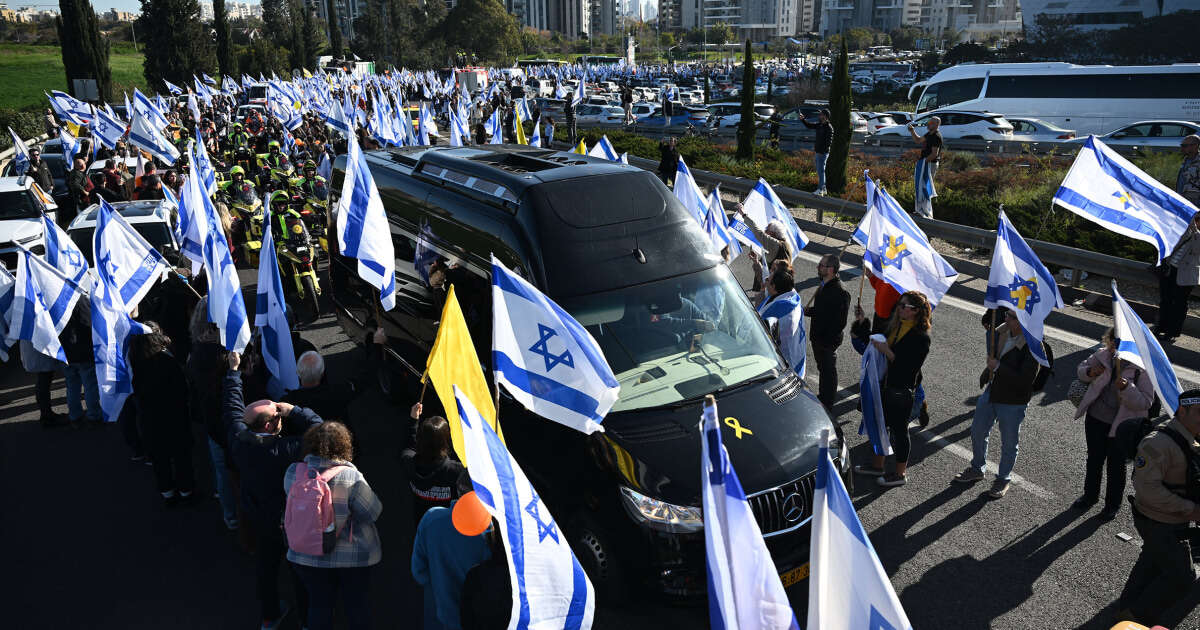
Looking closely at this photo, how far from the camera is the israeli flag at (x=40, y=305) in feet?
24.6

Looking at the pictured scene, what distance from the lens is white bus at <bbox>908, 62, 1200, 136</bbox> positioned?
92.4 ft

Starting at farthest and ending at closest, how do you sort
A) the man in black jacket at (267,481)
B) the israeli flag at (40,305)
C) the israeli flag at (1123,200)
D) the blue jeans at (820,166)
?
the blue jeans at (820,166), the israeli flag at (40,305), the israeli flag at (1123,200), the man in black jacket at (267,481)

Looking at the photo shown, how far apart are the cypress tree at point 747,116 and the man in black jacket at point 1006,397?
1773 centimetres

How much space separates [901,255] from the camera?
7512 millimetres

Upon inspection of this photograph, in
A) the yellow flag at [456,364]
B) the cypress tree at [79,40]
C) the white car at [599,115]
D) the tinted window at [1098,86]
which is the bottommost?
the yellow flag at [456,364]

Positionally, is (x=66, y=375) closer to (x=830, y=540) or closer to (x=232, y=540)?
(x=232, y=540)

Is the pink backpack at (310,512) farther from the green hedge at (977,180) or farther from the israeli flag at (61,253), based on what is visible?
the green hedge at (977,180)

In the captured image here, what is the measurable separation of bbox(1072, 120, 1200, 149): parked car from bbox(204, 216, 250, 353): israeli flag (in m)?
23.7

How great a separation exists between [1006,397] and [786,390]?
1.98 metres

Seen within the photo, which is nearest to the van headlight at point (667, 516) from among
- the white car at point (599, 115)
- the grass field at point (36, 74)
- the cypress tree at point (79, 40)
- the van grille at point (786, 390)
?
the van grille at point (786, 390)

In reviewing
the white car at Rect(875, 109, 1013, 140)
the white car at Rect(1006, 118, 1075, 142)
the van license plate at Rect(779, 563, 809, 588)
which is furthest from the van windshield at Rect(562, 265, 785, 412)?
the white car at Rect(1006, 118, 1075, 142)

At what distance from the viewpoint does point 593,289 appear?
5781 millimetres

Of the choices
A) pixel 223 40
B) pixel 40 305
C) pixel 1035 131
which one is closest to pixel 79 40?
pixel 223 40

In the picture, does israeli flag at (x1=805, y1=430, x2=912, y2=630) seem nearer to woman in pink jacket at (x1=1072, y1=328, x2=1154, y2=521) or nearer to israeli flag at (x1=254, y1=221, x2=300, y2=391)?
woman in pink jacket at (x1=1072, y1=328, x2=1154, y2=521)
